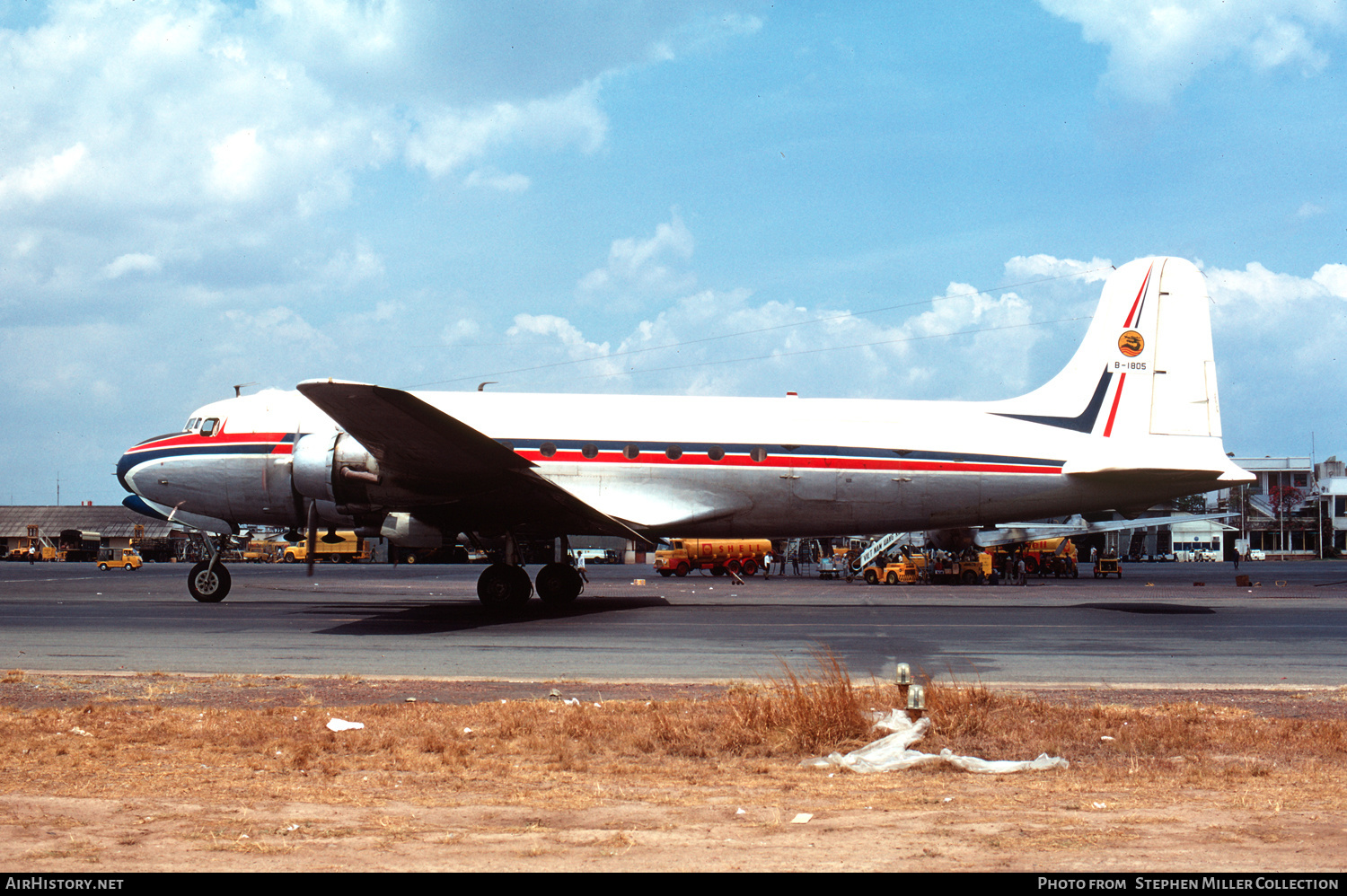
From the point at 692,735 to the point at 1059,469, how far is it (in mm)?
16331

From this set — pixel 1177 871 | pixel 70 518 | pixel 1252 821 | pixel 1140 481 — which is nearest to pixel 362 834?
pixel 1177 871

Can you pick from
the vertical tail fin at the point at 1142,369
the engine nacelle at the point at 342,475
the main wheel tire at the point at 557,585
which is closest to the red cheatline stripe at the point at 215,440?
the engine nacelle at the point at 342,475

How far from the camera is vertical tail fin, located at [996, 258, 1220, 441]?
73.5ft

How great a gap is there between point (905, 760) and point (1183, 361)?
19.0m

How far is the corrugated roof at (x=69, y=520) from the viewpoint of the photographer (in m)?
95.9

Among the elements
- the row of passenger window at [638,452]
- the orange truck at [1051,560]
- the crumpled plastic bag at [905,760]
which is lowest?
the orange truck at [1051,560]

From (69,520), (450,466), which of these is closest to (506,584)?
(450,466)

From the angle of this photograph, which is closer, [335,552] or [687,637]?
[687,637]

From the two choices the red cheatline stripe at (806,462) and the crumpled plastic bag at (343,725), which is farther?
the red cheatline stripe at (806,462)

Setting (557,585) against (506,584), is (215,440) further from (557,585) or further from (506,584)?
(557,585)

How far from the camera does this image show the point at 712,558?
5094 centimetres

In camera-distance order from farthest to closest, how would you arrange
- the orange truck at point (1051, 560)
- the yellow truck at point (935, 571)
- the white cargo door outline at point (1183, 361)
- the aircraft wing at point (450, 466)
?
the orange truck at point (1051, 560)
the yellow truck at point (935, 571)
the white cargo door outline at point (1183, 361)
the aircraft wing at point (450, 466)

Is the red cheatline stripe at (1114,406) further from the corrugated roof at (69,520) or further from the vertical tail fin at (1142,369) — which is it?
the corrugated roof at (69,520)

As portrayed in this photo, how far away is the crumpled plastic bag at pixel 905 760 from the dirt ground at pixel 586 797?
0.43ft
